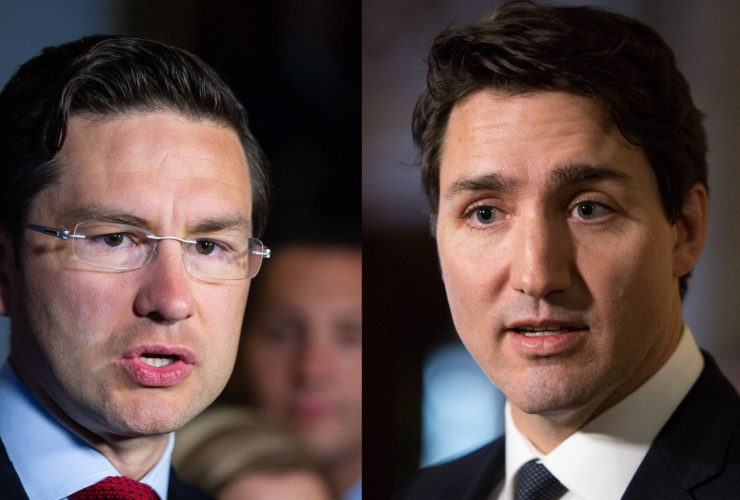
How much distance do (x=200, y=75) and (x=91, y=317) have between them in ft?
2.43

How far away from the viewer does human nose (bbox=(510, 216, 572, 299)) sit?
1950 millimetres

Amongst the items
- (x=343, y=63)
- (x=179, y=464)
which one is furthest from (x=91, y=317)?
(x=343, y=63)

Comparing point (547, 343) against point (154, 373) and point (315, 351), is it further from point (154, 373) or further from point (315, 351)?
point (154, 373)

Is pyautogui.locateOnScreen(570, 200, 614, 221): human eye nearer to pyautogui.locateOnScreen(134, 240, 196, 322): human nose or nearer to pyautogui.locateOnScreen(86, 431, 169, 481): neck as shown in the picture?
pyautogui.locateOnScreen(134, 240, 196, 322): human nose

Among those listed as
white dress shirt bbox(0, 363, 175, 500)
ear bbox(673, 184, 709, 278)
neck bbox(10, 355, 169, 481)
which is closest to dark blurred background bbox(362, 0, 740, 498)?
ear bbox(673, 184, 709, 278)

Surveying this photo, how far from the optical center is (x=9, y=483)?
6.89ft

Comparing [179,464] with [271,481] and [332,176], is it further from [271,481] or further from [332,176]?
[332,176]

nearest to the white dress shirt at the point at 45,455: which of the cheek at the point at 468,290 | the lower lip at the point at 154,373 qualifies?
the lower lip at the point at 154,373

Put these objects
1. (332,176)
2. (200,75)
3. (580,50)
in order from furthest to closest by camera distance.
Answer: (332,176) < (200,75) < (580,50)

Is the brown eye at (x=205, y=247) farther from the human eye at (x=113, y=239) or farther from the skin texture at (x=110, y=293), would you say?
the human eye at (x=113, y=239)

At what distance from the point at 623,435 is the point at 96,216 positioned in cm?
145

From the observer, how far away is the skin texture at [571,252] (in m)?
1.95

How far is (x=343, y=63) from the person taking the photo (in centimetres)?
244

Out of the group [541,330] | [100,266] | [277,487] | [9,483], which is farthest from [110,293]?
[541,330]
